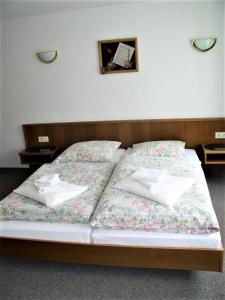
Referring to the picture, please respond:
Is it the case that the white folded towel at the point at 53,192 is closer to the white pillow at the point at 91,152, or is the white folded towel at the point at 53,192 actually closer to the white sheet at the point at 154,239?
the white sheet at the point at 154,239

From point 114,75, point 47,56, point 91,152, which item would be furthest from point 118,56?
point 91,152

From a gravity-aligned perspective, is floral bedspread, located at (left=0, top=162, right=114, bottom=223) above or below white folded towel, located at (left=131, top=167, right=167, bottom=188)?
below

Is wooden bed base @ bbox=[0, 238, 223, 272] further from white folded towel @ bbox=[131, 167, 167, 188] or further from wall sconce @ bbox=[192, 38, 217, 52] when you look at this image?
wall sconce @ bbox=[192, 38, 217, 52]

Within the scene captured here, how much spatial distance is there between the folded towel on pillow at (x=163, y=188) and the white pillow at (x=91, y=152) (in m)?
0.80

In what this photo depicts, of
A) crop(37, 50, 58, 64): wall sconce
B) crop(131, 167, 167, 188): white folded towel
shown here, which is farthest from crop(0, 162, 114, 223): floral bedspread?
crop(37, 50, 58, 64): wall sconce

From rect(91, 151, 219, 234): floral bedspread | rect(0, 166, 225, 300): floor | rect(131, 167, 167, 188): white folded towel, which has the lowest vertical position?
rect(0, 166, 225, 300): floor

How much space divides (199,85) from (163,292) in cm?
216

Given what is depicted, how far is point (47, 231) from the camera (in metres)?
Answer: 1.66

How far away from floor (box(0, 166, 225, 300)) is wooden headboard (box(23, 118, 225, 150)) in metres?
1.66

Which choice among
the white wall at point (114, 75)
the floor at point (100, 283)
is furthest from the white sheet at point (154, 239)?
the white wall at point (114, 75)

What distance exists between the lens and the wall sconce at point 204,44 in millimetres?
2686

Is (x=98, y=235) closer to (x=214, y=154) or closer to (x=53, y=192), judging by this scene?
(x=53, y=192)

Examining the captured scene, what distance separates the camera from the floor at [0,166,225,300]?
5.04 ft

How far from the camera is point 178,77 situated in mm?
2881
